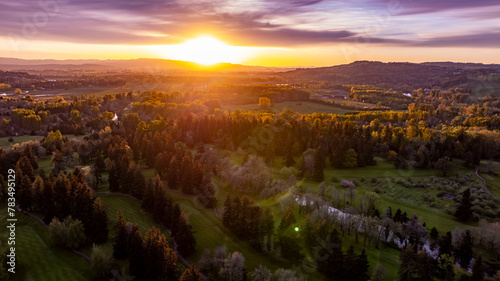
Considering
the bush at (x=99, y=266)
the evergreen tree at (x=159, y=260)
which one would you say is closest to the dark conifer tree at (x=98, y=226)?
the bush at (x=99, y=266)

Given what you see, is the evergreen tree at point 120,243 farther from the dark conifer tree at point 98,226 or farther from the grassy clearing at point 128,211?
the grassy clearing at point 128,211

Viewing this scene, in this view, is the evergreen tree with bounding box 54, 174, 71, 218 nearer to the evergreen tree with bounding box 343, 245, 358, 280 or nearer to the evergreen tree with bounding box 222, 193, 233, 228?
the evergreen tree with bounding box 222, 193, 233, 228

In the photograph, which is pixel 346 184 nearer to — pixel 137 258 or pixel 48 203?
pixel 137 258

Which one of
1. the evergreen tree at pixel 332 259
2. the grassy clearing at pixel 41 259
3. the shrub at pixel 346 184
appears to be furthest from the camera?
the shrub at pixel 346 184

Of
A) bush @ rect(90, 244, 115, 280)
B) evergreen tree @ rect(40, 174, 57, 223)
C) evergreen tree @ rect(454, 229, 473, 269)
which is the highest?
evergreen tree @ rect(40, 174, 57, 223)

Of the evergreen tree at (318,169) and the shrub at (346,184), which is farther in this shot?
the evergreen tree at (318,169)

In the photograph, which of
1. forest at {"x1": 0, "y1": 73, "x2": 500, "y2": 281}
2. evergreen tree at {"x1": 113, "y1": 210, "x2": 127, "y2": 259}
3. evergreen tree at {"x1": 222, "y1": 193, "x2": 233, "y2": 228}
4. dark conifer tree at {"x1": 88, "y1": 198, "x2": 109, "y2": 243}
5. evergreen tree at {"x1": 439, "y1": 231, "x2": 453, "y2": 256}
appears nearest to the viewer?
forest at {"x1": 0, "y1": 73, "x2": 500, "y2": 281}

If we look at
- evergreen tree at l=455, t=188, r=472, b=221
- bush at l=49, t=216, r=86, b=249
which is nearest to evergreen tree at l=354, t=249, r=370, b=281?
evergreen tree at l=455, t=188, r=472, b=221

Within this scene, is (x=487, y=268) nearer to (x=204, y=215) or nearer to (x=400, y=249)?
(x=400, y=249)

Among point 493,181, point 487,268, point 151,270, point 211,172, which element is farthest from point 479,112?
point 151,270
